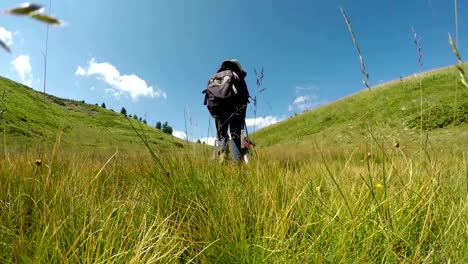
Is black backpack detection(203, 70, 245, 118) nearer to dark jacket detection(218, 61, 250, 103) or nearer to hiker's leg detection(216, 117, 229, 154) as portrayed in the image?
dark jacket detection(218, 61, 250, 103)

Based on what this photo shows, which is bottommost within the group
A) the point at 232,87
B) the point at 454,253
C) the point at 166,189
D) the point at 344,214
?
the point at 454,253

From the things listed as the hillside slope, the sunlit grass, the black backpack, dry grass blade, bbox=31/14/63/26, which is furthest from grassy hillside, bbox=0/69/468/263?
the hillside slope

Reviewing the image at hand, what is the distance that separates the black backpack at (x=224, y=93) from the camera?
663 cm

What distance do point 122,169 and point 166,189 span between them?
2231mm

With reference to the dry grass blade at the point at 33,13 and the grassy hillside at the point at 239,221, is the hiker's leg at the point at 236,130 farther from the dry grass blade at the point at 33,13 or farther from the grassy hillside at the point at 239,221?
the dry grass blade at the point at 33,13

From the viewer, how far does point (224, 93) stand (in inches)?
261

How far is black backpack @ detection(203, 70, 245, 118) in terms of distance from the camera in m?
6.63

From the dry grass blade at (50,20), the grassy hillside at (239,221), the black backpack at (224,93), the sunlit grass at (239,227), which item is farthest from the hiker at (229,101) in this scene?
the dry grass blade at (50,20)

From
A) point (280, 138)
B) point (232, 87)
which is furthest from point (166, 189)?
point (280, 138)

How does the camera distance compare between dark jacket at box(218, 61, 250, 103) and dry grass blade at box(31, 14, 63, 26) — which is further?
dark jacket at box(218, 61, 250, 103)

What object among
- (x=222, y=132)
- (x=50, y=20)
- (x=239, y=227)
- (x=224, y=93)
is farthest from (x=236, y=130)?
(x=50, y=20)

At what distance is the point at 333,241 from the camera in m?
1.92

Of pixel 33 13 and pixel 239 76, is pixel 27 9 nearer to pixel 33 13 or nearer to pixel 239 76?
pixel 33 13

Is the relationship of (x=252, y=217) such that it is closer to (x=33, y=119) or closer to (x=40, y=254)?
(x=40, y=254)
